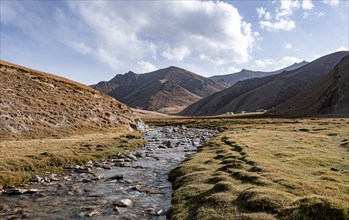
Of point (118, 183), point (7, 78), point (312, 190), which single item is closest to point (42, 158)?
point (118, 183)

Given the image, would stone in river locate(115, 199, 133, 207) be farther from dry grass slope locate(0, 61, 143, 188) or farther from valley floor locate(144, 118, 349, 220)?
dry grass slope locate(0, 61, 143, 188)

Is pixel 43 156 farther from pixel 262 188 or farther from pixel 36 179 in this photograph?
pixel 262 188

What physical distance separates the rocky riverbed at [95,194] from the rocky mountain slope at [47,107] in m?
21.8

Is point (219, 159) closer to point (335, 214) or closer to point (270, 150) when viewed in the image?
point (270, 150)

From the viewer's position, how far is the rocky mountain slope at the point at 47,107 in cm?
4934

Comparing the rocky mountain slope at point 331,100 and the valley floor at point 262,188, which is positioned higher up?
the rocky mountain slope at point 331,100

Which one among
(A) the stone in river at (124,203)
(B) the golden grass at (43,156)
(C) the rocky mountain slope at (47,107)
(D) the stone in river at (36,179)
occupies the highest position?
(C) the rocky mountain slope at (47,107)

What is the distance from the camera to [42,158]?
104 ft

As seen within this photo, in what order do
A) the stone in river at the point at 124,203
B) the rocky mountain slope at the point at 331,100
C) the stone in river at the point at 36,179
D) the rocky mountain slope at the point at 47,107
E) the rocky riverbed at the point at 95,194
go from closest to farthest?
the rocky riverbed at the point at 95,194 → the stone in river at the point at 124,203 → the stone in river at the point at 36,179 → the rocky mountain slope at the point at 47,107 → the rocky mountain slope at the point at 331,100

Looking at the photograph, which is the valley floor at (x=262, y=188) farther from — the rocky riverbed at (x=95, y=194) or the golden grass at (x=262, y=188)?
the rocky riverbed at (x=95, y=194)

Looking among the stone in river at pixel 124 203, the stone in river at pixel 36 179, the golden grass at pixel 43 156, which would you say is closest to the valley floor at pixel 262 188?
the stone in river at pixel 124 203

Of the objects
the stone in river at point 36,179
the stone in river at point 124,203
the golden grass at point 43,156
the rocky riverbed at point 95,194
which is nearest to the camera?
the rocky riverbed at point 95,194

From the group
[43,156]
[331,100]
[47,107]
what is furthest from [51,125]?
[331,100]

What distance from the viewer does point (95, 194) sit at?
74.0 ft
